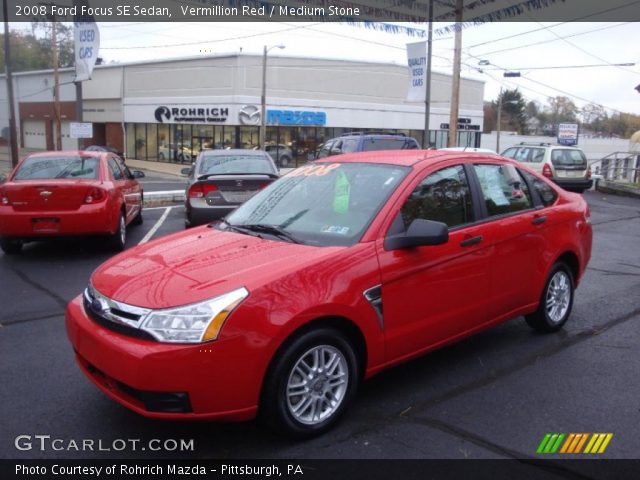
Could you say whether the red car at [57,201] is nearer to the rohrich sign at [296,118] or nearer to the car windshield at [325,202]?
the car windshield at [325,202]

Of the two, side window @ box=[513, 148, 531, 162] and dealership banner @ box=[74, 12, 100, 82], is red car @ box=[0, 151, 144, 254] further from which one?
side window @ box=[513, 148, 531, 162]

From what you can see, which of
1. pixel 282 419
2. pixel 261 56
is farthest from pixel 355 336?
pixel 261 56

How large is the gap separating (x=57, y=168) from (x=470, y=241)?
6.55 metres

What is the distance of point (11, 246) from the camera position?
8648mm

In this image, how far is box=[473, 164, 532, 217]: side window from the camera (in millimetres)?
4742

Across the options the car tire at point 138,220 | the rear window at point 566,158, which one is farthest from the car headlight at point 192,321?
the rear window at point 566,158

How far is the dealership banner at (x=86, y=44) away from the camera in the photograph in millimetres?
17984

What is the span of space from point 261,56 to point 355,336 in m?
36.6

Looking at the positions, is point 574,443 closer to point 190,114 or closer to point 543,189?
point 543,189

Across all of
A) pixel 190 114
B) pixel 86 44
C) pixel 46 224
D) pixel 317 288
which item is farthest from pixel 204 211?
pixel 190 114

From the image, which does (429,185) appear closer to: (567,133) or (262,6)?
(262,6)

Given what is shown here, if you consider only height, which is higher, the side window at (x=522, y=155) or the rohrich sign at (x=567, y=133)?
the rohrich sign at (x=567, y=133)

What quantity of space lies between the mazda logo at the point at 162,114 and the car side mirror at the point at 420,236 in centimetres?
4014

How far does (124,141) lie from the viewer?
46.5 m
